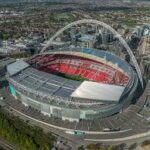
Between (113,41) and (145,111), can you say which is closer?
(145,111)

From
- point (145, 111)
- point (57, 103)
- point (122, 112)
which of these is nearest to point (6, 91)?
point (57, 103)

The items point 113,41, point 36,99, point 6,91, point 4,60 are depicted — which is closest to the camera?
point 36,99

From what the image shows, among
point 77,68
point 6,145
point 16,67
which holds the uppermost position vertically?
point 16,67

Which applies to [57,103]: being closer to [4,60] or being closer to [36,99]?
[36,99]

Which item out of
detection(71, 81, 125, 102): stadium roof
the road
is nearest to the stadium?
detection(71, 81, 125, 102): stadium roof

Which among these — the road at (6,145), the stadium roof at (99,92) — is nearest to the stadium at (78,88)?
the stadium roof at (99,92)

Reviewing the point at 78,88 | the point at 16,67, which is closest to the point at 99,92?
the point at 78,88

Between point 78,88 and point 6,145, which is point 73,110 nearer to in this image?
point 78,88

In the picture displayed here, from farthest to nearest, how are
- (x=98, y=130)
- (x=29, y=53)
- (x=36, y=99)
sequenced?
(x=29, y=53), (x=36, y=99), (x=98, y=130)
